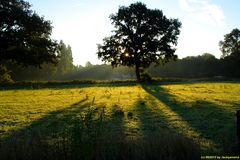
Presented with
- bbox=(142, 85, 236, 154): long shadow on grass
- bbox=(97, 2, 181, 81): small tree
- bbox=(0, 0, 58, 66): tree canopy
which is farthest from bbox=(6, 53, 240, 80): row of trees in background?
bbox=(142, 85, 236, 154): long shadow on grass

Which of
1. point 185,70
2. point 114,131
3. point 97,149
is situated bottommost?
point 114,131

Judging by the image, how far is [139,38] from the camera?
72.9 metres

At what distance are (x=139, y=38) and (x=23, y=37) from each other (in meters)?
26.3

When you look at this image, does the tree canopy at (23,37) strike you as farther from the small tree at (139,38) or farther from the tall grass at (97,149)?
the tall grass at (97,149)

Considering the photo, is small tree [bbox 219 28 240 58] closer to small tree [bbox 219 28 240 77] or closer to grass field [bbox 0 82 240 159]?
small tree [bbox 219 28 240 77]

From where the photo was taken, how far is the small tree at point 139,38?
7231 cm

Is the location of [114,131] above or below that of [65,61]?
below

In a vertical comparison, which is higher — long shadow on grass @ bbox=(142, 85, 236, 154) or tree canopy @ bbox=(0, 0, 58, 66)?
tree canopy @ bbox=(0, 0, 58, 66)

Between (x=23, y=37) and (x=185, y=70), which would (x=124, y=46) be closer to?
(x=23, y=37)

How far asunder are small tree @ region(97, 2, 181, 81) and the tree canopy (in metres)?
19.2

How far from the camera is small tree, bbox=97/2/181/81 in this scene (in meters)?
72.3

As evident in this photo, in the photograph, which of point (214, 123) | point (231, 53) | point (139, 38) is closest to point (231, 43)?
point (231, 53)

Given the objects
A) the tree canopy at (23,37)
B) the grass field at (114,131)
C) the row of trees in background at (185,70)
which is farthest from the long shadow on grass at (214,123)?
the row of trees in background at (185,70)

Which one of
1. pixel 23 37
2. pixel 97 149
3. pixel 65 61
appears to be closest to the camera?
pixel 97 149
